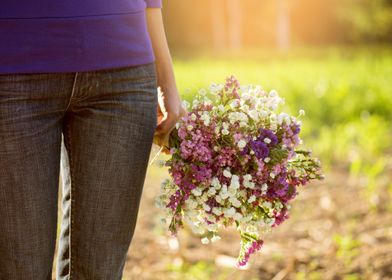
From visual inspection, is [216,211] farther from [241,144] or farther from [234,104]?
[234,104]

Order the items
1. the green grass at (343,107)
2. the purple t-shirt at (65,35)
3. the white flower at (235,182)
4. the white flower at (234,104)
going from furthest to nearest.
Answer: the green grass at (343,107)
the white flower at (234,104)
the white flower at (235,182)
the purple t-shirt at (65,35)

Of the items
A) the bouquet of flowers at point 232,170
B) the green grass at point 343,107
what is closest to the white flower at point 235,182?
the bouquet of flowers at point 232,170

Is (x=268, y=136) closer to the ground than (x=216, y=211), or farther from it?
farther from it

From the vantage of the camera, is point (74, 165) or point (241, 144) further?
point (241, 144)

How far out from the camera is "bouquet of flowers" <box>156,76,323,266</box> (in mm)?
1888

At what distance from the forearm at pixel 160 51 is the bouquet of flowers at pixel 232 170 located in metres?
0.10

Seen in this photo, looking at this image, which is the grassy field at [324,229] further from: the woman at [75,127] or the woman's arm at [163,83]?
the woman at [75,127]

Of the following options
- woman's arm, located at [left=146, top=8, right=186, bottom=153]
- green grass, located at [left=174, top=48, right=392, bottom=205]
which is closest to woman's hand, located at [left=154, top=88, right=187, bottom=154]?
woman's arm, located at [left=146, top=8, right=186, bottom=153]

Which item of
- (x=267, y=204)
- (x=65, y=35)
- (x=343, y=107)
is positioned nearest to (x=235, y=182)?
(x=267, y=204)

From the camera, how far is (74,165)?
177 centimetres

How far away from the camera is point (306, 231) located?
4.21 meters

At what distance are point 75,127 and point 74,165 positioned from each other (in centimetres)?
10

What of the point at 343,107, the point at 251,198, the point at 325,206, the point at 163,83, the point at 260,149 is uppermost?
the point at 343,107

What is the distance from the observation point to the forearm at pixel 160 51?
1918 millimetres
